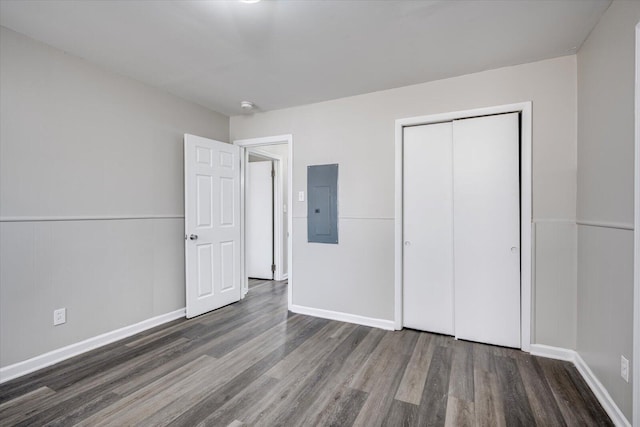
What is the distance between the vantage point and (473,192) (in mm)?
2758

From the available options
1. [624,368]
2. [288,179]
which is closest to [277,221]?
[288,179]

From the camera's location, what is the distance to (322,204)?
345 cm

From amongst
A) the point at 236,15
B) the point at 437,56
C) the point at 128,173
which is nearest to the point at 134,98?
the point at 128,173

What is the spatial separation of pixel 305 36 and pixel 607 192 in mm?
2182

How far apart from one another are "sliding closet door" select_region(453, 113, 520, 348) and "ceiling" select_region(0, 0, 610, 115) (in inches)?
24.0

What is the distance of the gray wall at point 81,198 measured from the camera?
2.18 meters

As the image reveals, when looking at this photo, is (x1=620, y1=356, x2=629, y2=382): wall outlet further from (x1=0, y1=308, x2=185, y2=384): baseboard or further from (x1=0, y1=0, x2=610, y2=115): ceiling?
(x1=0, y1=308, x2=185, y2=384): baseboard

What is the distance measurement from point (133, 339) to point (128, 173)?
1549 mm

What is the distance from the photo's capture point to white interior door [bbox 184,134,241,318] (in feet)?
11.0

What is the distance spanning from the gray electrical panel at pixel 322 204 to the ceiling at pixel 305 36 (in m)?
0.94

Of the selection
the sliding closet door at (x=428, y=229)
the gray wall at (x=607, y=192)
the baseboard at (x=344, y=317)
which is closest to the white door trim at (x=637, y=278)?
the gray wall at (x=607, y=192)

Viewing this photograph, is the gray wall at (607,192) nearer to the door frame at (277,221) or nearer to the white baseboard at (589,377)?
the white baseboard at (589,377)

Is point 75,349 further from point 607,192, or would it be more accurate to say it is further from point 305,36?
point 607,192

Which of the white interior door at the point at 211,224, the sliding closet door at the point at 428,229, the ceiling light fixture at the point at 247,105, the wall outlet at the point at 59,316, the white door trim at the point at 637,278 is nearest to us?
the white door trim at the point at 637,278
